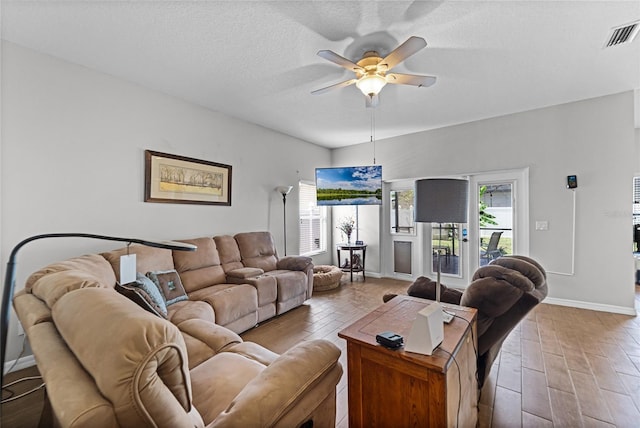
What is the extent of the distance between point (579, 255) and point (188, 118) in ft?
18.1

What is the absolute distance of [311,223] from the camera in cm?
574

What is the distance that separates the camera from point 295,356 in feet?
3.91

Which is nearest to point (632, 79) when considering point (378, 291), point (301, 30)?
point (301, 30)

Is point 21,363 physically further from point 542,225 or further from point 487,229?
point 542,225

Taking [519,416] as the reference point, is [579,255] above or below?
above

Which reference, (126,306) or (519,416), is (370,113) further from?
(126,306)

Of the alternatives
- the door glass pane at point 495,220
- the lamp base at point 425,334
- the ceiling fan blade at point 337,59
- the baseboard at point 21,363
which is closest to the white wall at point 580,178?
the door glass pane at point 495,220

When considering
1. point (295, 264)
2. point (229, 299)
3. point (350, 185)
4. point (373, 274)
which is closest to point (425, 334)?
point (229, 299)

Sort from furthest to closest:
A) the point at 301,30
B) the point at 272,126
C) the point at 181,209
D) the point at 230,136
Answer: the point at 272,126 < the point at 230,136 < the point at 181,209 < the point at 301,30

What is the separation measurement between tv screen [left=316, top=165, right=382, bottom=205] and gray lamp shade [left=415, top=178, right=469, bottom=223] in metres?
3.03

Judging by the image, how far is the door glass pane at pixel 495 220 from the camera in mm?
4238

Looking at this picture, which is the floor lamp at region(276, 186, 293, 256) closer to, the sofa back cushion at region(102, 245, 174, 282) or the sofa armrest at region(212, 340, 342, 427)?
the sofa back cushion at region(102, 245, 174, 282)

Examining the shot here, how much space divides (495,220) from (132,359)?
491cm

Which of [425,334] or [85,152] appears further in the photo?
[85,152]
